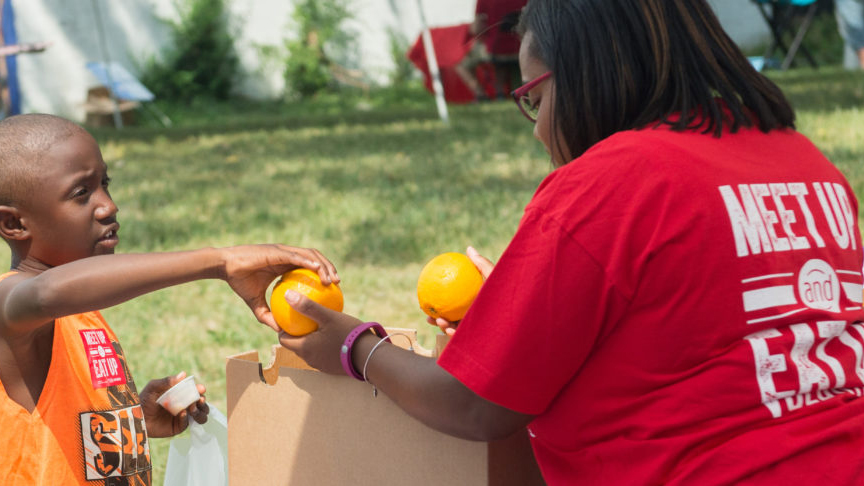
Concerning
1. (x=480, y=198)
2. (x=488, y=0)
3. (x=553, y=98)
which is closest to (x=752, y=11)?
(x=488, y=0)

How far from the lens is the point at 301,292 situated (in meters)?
2.01

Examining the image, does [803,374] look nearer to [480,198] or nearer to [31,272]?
[31,272]

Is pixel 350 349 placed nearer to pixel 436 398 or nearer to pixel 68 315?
pixel 436 398

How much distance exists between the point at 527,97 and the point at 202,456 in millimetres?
1129

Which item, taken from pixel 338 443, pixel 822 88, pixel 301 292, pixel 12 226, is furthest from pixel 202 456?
pixel 822 88

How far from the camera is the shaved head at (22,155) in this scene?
201 centimetres

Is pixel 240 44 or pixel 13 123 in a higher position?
pixel 13 123

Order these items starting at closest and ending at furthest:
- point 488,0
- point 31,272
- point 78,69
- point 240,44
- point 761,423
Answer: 1. point 761,423
2. point 31,272
3. point 488,0
4. point 78,69
5. point 240,44

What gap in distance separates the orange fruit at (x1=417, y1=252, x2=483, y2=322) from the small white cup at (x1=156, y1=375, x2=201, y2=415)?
0.58 metres

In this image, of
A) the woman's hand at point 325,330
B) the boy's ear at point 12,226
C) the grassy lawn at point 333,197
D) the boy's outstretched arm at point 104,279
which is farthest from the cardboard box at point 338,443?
the grassy lawn at point 333,197

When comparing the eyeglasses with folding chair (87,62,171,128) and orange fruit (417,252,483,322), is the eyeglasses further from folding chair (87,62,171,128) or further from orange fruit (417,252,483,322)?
folding chair (87,62,171,128)

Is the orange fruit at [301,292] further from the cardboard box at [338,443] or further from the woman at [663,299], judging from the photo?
the woman at [663,299]

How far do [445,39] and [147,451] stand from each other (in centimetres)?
1200

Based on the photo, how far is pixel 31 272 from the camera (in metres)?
2.06
